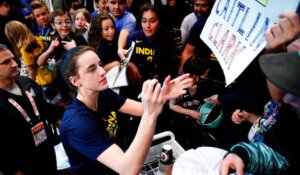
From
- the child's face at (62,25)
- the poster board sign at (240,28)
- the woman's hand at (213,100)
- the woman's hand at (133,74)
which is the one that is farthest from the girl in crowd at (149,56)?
the poster board sign at (240,28)

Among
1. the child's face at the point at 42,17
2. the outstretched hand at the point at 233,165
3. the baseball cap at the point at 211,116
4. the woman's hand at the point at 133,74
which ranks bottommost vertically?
the baseball cap at the point at 211,116

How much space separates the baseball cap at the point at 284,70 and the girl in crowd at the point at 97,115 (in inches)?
21.1

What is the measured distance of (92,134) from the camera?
131 cm

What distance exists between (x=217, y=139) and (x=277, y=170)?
1079 millimetres

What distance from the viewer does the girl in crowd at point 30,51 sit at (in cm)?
297

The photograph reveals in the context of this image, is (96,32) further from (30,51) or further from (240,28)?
(240,28)

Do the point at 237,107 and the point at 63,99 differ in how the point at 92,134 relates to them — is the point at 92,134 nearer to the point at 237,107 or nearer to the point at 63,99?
the point at 237,107

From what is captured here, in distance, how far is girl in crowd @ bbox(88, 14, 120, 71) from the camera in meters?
2.76

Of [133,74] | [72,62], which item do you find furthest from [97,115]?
[133,74]

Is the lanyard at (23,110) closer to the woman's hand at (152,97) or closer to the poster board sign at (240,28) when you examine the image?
the woman's hand at (152,97)

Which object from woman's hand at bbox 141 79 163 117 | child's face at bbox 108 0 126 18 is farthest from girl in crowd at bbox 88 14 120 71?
woman's hand at bbox 141 79 163 117

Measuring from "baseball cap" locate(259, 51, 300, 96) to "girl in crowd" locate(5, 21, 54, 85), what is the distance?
269 cm

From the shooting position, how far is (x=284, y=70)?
2.16ft

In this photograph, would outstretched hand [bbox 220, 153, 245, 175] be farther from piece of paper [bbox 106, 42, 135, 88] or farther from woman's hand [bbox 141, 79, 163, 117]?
piece of paper [bbox 106, 42, 135, 88]
